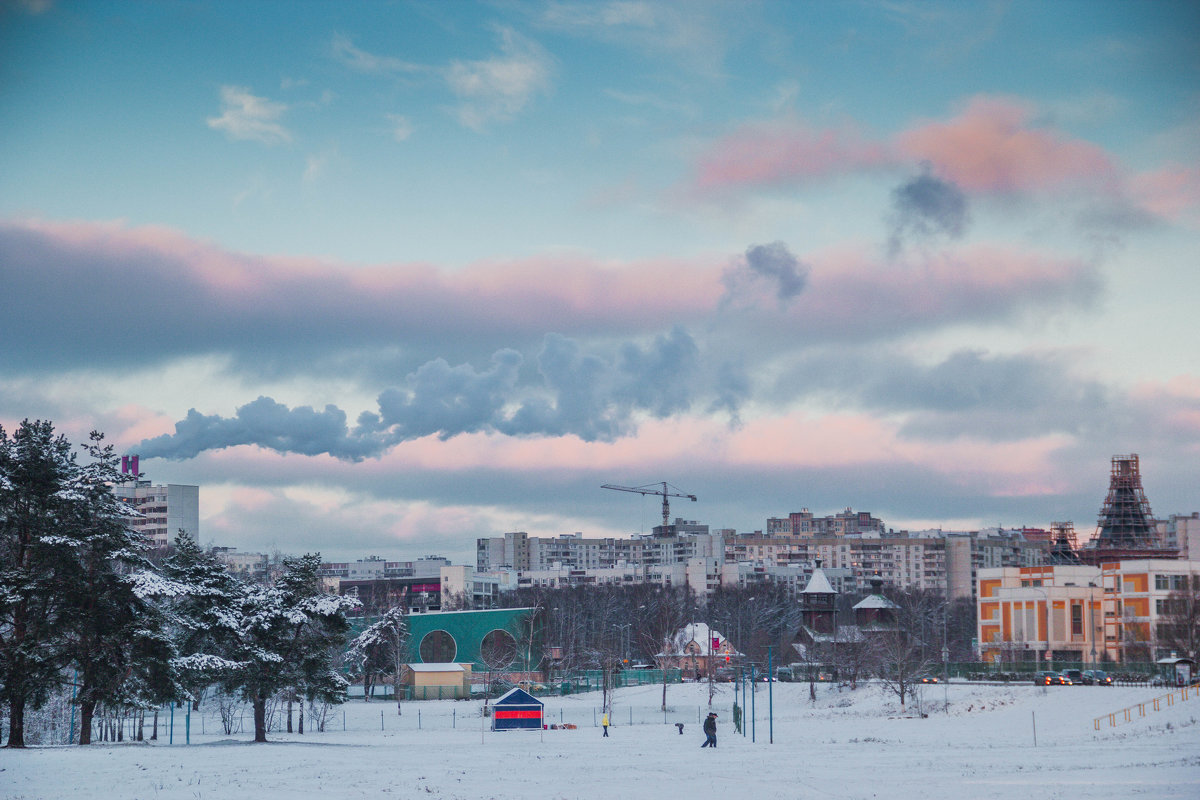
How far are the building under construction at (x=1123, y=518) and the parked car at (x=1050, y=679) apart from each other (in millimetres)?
73230

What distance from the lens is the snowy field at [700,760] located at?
39594mm

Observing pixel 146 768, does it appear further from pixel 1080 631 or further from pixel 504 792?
pixel 1080 631

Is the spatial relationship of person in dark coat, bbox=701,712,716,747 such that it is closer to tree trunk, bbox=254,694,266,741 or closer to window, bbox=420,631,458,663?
tree trunk, bbox=254,694,266,741

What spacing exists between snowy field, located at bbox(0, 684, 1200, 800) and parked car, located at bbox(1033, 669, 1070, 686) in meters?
4.47

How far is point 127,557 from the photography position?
51.8m

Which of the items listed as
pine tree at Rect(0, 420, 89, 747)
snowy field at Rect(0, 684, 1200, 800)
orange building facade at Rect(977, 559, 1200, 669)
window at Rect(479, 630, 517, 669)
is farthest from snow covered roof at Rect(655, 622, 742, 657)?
pine tree at Rect(0, 420, 89, 747)

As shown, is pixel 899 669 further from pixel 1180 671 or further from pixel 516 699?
pixel 516 699

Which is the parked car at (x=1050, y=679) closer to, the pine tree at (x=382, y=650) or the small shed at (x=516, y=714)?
the small shed at (x=516, y=714)

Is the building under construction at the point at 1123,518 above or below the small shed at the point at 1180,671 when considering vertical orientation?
above

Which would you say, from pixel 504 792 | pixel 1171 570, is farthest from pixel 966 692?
pixel 504 792

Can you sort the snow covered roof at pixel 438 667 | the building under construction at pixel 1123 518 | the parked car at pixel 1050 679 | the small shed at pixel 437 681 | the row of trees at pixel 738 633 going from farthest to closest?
1. the building under construction at pixel 1123 518
2. the snow covered roof at pixel 438 667
3. the small shed at pixel 437 681
4. the row of trees at pixel 738 633
5. the parked car at pixel 1050 679

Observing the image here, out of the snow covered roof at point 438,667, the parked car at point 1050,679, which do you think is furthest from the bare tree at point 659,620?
→ the parked car at point 1050,679

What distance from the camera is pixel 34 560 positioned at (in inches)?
2004

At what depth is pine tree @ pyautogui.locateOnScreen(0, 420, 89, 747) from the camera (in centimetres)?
4981
